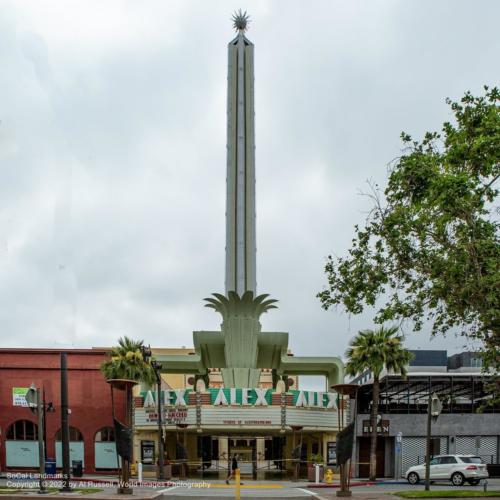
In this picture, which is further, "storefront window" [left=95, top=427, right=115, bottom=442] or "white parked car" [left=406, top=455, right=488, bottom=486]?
"storefront window" [left=95, top=427, right=115, bottom=442]

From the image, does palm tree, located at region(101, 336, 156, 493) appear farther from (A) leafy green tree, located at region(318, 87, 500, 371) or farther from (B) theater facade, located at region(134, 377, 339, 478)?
(A) leafy green tree, located at region(318, 87, 500, 371)

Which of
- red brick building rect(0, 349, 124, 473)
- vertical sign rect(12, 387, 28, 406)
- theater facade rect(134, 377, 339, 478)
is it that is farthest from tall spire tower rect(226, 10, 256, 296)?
vertical sign rect(12, 387, 28, 406)

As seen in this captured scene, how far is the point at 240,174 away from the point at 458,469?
106 ft

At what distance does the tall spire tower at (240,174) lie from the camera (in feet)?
214

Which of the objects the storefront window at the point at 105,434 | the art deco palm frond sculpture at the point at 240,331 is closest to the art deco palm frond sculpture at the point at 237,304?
the art deco palm frond sculpture at the point at 240,331

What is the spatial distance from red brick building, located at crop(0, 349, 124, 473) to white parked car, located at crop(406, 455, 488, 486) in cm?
2547

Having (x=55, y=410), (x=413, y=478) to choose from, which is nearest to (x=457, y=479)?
(x=413, y=478)

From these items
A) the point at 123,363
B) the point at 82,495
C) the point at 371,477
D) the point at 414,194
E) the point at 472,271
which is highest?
the point at 414,194

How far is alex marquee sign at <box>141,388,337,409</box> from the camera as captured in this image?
54.3 metres

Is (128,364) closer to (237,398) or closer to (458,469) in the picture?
(237,398)

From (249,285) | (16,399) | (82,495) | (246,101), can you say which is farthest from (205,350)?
(82,495)

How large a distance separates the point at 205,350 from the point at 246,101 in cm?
2229

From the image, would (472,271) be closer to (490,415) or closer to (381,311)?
(381,311)

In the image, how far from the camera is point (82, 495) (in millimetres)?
25578
